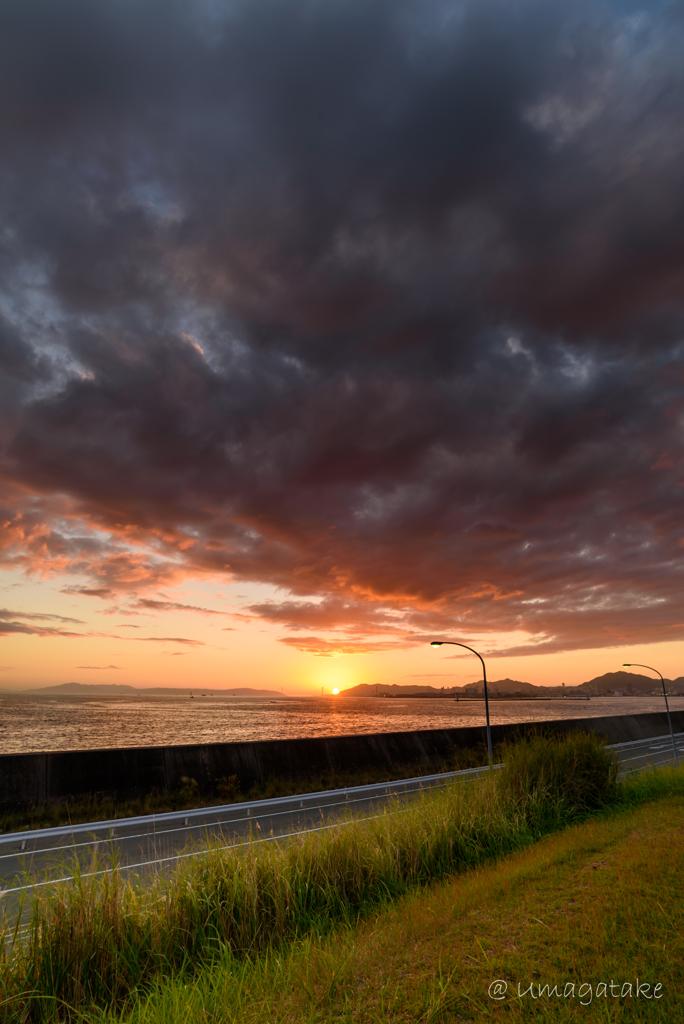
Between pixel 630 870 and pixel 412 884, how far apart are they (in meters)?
3.66

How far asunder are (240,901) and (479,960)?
3533 millimetres

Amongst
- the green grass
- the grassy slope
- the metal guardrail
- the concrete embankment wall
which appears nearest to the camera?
the grassy slope

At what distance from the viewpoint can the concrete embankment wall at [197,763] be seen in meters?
17.0

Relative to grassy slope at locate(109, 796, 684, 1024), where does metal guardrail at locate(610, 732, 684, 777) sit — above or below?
below

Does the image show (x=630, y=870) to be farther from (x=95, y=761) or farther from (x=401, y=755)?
(x=401, y=755)

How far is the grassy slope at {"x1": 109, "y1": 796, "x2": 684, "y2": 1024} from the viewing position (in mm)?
5086

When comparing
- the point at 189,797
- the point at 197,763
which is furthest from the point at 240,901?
the point at 197,763

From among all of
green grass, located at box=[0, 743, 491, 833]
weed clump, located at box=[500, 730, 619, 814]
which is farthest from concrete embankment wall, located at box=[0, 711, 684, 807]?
weed clump, located at box=[500, 730, 619, 814]

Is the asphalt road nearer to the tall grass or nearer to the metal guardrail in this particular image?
the tall grass

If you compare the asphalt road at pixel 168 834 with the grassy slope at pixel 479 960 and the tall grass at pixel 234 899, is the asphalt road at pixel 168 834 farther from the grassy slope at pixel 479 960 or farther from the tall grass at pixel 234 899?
the grassy slope at pixel 479 960

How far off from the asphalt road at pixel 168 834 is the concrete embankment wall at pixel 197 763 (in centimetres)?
224

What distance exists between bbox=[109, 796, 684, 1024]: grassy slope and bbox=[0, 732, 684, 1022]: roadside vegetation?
1.70 ft

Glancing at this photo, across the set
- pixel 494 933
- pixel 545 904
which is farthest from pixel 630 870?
pixel 494 933

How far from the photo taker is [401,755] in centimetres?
2841
